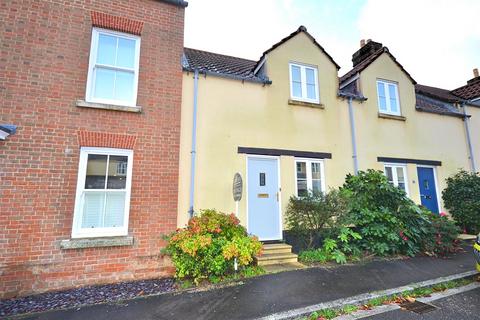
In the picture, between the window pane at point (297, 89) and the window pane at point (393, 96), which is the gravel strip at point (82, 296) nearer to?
the window pane at point (297, 89)

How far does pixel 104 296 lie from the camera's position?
453 cm

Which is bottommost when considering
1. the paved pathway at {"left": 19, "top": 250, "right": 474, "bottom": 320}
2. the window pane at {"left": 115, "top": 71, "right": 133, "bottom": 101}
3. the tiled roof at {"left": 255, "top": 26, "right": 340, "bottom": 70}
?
the paved pathway at {"left": 19, "top": 250, "right": 474, "bottom": 320}

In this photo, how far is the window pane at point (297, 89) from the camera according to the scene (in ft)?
26.5

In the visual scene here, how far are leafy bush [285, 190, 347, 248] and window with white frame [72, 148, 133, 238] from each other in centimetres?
445

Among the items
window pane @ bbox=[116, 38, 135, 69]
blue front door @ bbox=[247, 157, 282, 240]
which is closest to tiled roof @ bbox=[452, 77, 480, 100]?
blue front door @ bbox=[247, 157, 282, 240]

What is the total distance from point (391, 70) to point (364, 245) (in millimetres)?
7136

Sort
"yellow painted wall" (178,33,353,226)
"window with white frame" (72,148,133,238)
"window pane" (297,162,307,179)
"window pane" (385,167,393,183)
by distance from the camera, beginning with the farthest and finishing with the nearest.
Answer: "window pane" (385,167,393,183), "window pane" (297,162,307,179), "yellow painted wall" (178,33,353,226), "window with white frame" (72,148,133,238)

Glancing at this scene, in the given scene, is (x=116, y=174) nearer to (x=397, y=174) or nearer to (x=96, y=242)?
(x=96, y=242)

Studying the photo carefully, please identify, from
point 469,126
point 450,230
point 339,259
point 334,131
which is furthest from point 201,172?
point 469,126

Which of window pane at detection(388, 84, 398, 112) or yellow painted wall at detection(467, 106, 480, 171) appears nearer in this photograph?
window pane at detection(388, 84, 398, 112)

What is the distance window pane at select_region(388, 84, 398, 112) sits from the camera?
31.2 ft

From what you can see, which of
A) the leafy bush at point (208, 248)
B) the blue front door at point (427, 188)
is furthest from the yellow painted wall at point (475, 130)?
the leafy bush at point (208, 248)

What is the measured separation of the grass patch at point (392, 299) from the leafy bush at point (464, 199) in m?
5.08

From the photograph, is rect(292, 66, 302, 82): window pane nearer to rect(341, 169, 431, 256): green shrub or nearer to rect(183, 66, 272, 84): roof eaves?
rect(183, 66, 272, 84): roof eaves
